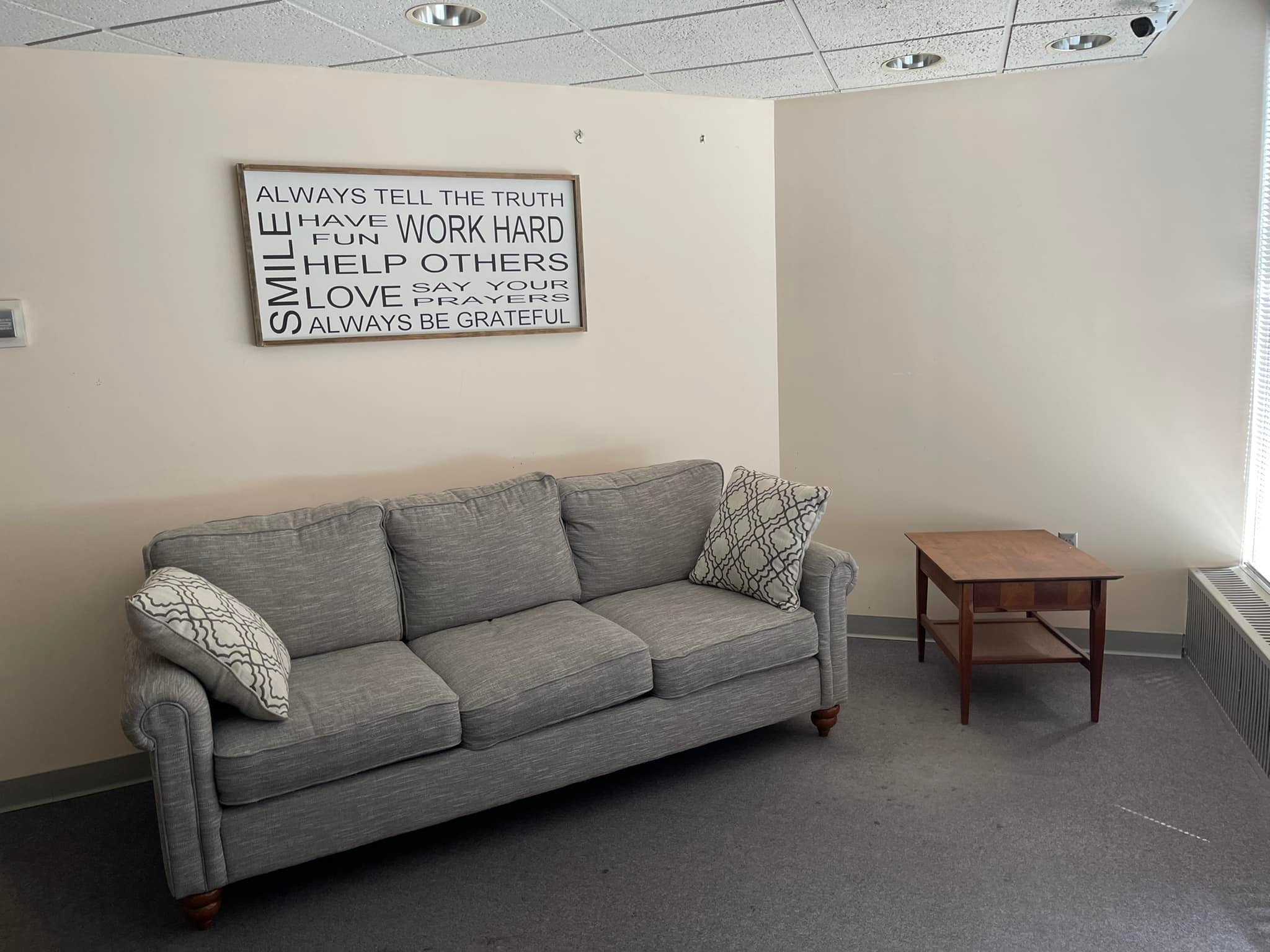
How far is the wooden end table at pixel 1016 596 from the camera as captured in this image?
3.20m

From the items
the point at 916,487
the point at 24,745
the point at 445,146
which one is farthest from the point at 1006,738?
the point at 24,745

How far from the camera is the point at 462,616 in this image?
3119 millimetres

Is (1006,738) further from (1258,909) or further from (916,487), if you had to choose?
(916,487)

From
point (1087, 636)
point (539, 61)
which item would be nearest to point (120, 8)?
point (539, 61)

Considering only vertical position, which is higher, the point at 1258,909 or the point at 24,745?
the point at 24,745

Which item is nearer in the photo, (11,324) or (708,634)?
(11,324)

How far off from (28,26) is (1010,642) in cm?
360

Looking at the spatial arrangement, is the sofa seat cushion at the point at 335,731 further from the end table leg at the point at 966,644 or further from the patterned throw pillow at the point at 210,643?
the end table leg at the point at 966,644

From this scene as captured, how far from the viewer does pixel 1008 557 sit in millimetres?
3430

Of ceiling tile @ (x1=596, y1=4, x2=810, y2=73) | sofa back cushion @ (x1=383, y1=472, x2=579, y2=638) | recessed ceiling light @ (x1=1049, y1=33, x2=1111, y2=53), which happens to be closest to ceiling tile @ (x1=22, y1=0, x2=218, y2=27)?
ceiling tile @ (x1=596, y1=4, x2=810, y2=73)

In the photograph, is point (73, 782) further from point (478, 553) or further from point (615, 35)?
point (615, 35)

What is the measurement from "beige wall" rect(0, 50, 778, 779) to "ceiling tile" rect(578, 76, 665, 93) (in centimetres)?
9

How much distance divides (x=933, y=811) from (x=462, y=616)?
1549 millimetres

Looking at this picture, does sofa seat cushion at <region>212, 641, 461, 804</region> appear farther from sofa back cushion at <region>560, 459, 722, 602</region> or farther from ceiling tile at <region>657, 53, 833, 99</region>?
ceiling tile at <region>657, 53, 833, 99</region>
